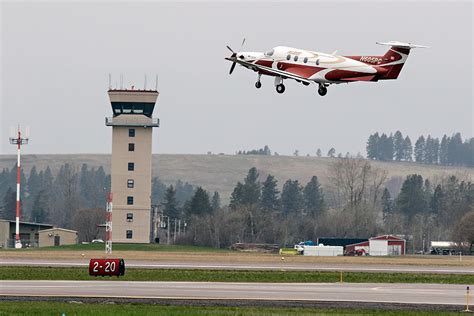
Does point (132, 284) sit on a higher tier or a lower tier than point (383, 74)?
lower

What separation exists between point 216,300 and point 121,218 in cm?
11096

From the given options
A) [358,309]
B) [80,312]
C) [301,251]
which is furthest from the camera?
[301,251]

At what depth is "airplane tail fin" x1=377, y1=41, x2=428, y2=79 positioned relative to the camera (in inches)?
3037

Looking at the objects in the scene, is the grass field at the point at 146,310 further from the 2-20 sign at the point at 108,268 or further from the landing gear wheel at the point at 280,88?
the landing gear wheel at the point at 280,88

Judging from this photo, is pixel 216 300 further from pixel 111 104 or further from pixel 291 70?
pixel 111 104

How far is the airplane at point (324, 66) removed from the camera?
74.9m

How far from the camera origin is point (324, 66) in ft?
249

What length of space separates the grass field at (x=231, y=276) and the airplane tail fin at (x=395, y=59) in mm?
16451

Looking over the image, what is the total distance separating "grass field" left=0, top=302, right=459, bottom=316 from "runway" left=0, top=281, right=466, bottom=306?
18.0ft

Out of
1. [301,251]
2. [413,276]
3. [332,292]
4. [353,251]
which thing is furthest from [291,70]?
[353,251]

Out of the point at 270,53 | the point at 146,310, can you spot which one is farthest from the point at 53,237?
the point at 146,310

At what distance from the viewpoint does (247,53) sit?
3292 inches

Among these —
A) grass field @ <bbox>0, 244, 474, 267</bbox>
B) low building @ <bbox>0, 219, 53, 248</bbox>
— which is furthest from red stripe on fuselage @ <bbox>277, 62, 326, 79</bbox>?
low building @ <bbox>0, 219, 53, 248</bbox>

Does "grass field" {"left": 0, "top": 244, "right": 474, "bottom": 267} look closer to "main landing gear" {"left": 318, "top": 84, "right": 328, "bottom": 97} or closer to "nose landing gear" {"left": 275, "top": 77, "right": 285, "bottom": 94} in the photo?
"nose landing gear" {"left": 275, "top": 77, "right": 285, "bottom": 94}
